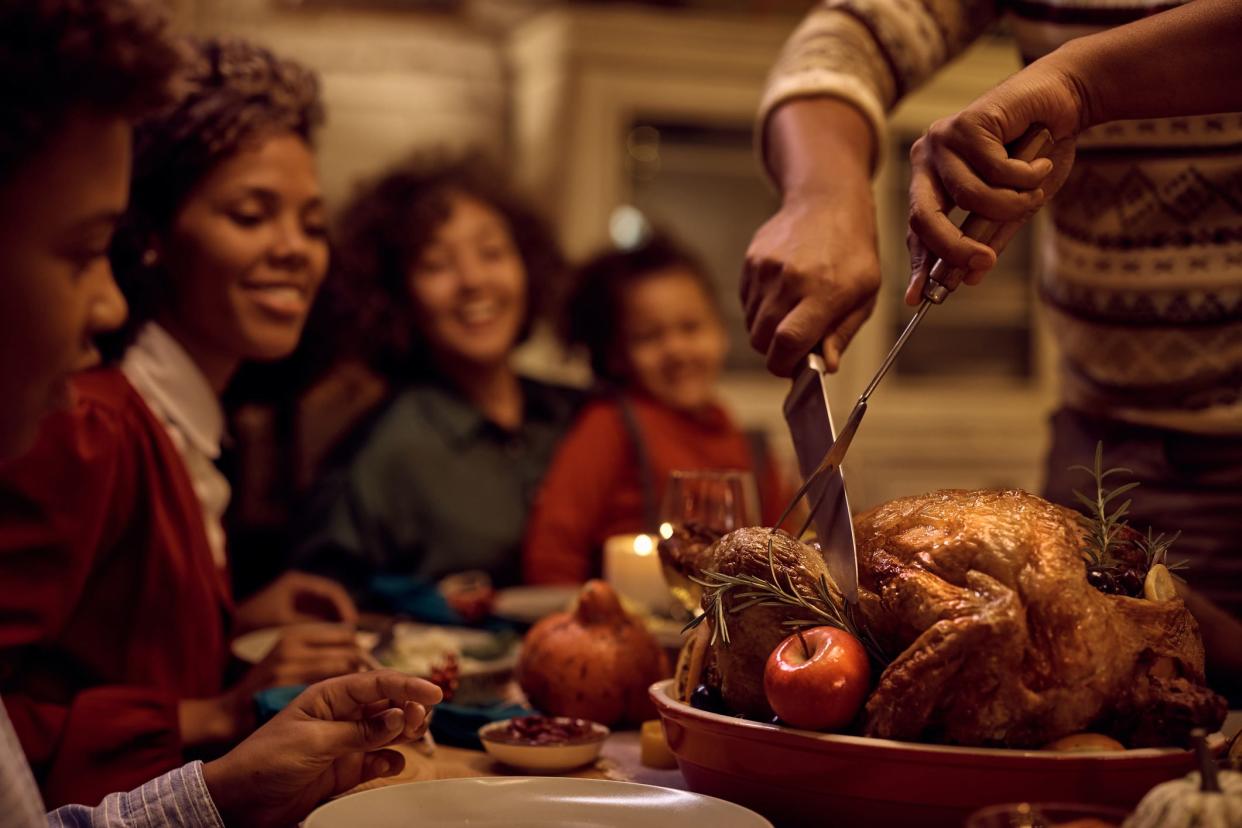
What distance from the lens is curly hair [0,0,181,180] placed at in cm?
80

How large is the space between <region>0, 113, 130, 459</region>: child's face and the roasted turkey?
59cm

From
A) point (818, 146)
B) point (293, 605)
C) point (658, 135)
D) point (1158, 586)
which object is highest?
point (658, 135)

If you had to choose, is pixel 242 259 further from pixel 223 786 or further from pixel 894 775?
pixel 894 775

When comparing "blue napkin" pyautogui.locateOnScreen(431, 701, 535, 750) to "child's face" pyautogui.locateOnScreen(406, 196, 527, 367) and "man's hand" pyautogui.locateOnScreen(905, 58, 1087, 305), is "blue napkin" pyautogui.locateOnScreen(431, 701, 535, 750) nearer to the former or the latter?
"man's hand" pyautogui.locateOnScreen(905, 58, 1087, 305)

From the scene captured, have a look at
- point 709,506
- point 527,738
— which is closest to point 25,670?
point 527,738

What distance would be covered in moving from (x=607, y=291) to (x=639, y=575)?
1603mm

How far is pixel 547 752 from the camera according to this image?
3.64 ft

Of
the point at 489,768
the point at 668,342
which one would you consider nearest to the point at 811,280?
the point at 489,768

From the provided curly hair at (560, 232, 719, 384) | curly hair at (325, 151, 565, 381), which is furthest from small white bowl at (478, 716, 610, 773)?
curly hair at (560, 232, 719, 384)

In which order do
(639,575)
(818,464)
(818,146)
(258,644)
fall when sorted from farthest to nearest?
(639,575) → (258,644) → (818,146) → (818,464)

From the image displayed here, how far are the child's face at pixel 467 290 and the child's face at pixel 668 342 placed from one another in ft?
1.04

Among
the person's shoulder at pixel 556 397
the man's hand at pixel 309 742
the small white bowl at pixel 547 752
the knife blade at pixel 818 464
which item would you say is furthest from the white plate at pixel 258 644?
the person's shoulder at pixel 556 397

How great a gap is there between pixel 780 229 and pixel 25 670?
37.7 inches

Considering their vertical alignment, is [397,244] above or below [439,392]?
above
